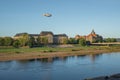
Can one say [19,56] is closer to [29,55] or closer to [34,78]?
[29,55]

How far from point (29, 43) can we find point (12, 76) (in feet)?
257

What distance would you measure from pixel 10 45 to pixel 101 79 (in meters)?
98.1

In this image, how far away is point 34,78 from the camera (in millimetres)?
39000

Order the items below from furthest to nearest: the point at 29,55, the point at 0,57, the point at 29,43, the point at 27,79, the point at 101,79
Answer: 1. the point at 29,43
2. the point at 29,55
3. the point at 0,57
4. the point at 27,79
5. the point at 101,79

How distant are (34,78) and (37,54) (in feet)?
148

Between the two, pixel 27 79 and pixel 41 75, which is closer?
pixel 27 79

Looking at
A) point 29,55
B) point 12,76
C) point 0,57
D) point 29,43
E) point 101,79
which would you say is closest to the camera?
point 101,79

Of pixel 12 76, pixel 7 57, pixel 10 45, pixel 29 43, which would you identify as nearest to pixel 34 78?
pixel 12 76

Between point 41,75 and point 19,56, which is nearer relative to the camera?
point 41,75

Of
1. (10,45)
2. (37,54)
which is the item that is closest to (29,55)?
(37,54)

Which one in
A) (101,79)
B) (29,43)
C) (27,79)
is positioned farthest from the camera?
(29,43)

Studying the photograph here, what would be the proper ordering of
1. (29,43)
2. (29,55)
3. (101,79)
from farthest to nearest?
(29,43) < (29,55) < (101,79)

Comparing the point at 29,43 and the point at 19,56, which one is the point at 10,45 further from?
the point at 19,56

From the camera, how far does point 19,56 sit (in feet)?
257
